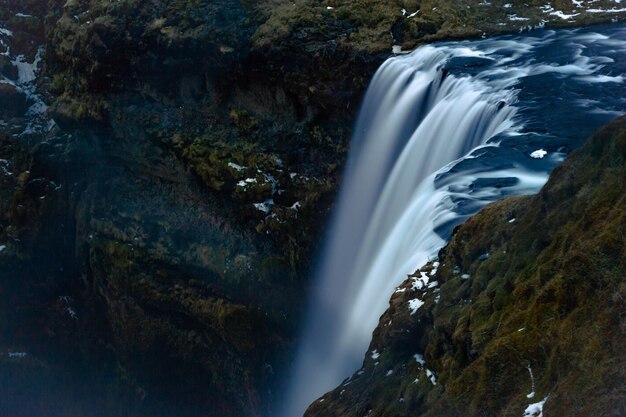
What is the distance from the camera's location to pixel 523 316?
19.2 feet

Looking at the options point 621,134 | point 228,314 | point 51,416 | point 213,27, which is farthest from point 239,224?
point 621,134

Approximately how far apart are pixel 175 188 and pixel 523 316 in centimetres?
1384

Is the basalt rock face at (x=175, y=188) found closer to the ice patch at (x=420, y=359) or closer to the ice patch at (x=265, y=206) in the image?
the ice patch at (x=265, y=206)

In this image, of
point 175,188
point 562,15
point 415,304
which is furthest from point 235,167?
point 415,304

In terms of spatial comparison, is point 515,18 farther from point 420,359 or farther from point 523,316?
point 523,316

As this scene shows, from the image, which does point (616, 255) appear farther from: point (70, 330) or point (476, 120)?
point (70, 330)

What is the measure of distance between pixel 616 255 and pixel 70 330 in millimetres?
18078

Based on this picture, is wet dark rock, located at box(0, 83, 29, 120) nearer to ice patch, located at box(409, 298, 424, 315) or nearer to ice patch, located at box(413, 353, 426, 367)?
ice patch, located at box(409, 298, 424, 315)

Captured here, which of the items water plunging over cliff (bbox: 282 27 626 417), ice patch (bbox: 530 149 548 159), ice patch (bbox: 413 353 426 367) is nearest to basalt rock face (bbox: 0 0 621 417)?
water plunging over cliff (bbox: 282 27 626 417)

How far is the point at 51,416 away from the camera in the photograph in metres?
21.1

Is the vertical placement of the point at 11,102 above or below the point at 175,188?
above

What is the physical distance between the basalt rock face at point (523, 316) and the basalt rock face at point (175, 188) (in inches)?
347

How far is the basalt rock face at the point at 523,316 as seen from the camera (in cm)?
501

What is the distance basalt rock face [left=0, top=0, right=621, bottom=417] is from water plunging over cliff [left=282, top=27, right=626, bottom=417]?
94 cm
